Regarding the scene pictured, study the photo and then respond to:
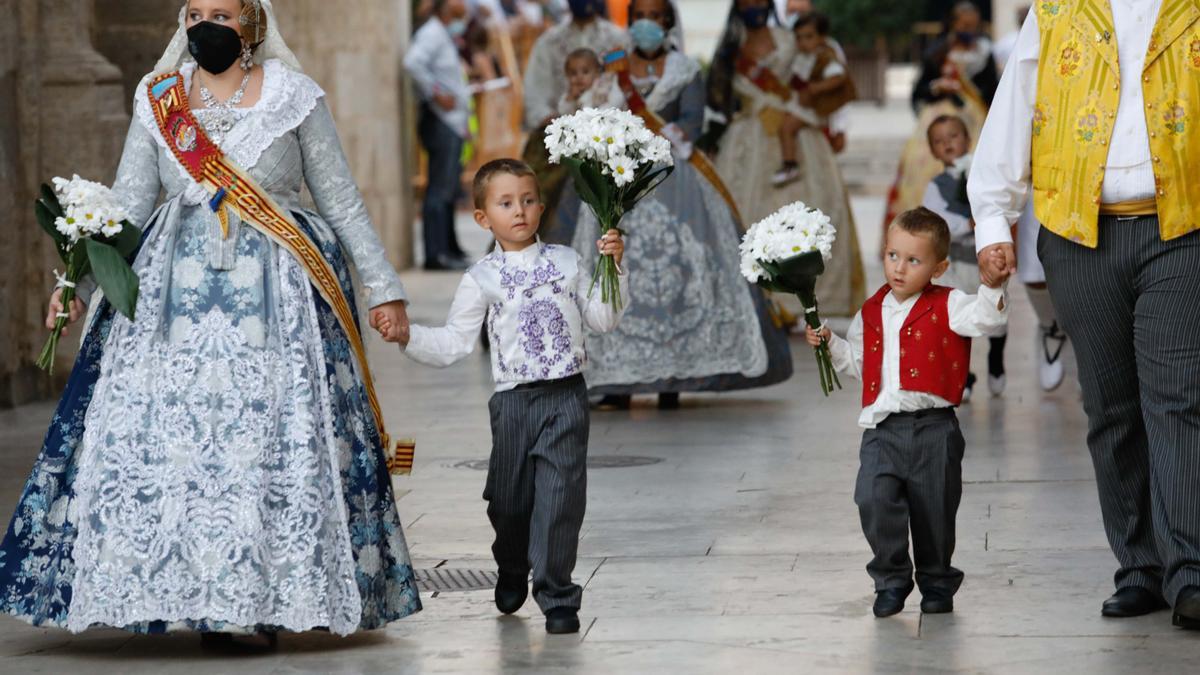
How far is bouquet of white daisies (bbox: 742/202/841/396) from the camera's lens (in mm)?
5859

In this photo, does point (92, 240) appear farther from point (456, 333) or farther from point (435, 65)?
point (435, 65)

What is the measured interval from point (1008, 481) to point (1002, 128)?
103 inches

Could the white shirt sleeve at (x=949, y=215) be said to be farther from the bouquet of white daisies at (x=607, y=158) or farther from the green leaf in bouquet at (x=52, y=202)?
the green leaf in bouquet at (x=52, y=202)

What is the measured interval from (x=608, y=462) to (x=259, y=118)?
3.48 meters

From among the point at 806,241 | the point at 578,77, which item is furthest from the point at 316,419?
the point at 578,77

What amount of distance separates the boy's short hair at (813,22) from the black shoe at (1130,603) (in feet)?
27.3

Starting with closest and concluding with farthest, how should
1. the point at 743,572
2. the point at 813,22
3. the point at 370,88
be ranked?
the point at 743,572
the point at 813,22
the point at 370,88

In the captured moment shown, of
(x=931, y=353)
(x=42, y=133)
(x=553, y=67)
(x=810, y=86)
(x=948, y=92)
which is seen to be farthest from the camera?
(x=948, y=92)

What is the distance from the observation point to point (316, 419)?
5746 millimetres

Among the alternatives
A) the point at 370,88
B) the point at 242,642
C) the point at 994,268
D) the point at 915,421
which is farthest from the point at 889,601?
the point at 370,88

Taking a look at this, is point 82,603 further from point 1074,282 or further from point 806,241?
point 1074,282

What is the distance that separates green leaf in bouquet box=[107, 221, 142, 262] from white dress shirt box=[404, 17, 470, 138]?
14.4 metres

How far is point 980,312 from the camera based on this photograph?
231 inches

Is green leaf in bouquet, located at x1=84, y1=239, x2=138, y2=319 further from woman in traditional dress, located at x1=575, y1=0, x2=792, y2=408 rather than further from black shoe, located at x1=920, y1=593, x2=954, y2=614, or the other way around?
woman in traditional dress, located at x1=575, y1=0, x2=792, y2=408
